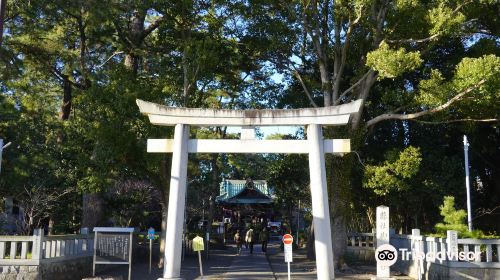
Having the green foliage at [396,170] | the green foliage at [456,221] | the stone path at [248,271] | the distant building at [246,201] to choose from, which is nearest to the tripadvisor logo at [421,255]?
the green foliage at [456,221]

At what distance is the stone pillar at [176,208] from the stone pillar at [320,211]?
355cm

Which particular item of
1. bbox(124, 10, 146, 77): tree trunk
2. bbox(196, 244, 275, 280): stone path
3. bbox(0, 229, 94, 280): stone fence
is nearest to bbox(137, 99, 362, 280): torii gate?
bbox(196, 244, 275, 280): stone path

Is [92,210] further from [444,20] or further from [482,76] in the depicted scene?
[482,76]

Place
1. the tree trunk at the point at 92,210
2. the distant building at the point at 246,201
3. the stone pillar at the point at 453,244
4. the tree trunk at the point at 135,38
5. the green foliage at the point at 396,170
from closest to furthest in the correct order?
the stone pillar at the point at 453,244, the green foliage at the point at 396,170, the tree trunk at the point at 92,210, the tree trunk at the point at 135,38, the distant building at the point at 246,201

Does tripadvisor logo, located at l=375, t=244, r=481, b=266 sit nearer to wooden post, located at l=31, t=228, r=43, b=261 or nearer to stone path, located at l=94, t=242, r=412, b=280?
stone path, located at l=94, t=242, r=412, b=280

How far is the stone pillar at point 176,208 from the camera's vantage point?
45.2 feet

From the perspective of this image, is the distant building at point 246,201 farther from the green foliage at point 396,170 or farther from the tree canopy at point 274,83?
the green foliage at point 396,170

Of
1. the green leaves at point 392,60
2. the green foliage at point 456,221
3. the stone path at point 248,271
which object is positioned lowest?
the stone path at point 248,271

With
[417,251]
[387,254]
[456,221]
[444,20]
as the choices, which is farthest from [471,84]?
[387,254]

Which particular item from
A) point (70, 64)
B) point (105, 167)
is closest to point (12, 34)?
point (70, 64)

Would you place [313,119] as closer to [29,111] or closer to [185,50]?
[185,50]

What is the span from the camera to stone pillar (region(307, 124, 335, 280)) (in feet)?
44.3

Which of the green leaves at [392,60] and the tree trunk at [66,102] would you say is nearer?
the green leaves at [392,60]

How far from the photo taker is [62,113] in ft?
80.2
